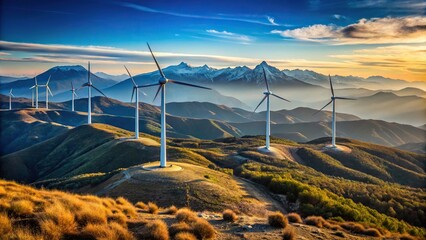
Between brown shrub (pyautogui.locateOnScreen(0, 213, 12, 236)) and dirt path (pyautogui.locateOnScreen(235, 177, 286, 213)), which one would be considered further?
dirt path (pyautogui.locateOnScreen(235, 177, 286, 213))

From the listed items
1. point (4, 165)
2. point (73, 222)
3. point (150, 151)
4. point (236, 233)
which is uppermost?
point (73, 222)

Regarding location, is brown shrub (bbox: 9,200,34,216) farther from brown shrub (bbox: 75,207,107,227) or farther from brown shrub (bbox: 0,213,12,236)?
brown shrub (bbox: 75,207,107,227)

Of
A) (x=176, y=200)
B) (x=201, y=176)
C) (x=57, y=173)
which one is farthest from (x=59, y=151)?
(x=176, y=200)

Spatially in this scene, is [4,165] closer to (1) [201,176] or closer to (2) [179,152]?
(2) [179,152]

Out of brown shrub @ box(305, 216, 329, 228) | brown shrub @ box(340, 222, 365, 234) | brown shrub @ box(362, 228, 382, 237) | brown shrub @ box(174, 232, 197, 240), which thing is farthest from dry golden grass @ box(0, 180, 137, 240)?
brown shrub @ box(362, 228, 382, 237)

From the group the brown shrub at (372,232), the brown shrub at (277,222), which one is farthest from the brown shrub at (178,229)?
the brown shrub at (372,232)

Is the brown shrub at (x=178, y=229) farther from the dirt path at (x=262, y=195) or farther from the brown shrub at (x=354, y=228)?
the dirt path at (x=262, y=195)

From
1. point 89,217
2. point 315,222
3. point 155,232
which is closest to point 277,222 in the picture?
point 315,222
